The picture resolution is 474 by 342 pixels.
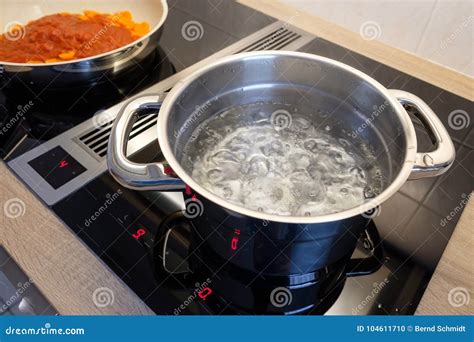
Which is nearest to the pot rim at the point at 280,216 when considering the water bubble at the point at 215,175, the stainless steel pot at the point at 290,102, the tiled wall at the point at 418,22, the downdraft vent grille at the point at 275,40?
the stainless steel pot at the point at 290,102

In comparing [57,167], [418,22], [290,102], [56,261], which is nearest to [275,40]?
[290,102]

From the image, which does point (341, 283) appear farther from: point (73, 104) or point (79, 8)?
point (79, 8)

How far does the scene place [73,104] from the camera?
74cm

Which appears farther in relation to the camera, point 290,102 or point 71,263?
point 290,102

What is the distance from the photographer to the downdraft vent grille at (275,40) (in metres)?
0.88

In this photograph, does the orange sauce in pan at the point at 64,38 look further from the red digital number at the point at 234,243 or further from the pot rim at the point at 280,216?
the red digital number at the point at 234,243

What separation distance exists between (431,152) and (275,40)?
0.54 m

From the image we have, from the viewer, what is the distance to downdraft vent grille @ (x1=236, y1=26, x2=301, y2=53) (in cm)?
88

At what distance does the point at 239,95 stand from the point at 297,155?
123mm

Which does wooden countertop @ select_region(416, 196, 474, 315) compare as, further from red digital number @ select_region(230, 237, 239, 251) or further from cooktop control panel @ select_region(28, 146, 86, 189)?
cooktop control panel @ select_region(28, 146, 86, 189)

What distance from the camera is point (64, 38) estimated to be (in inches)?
31.6

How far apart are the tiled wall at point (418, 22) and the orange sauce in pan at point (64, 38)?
58cm

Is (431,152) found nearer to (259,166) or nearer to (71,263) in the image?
(259,166)

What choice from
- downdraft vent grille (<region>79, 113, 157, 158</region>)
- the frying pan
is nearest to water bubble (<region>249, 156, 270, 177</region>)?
downdraft vent grille (<region>79, 113, 157, 158</region>)
